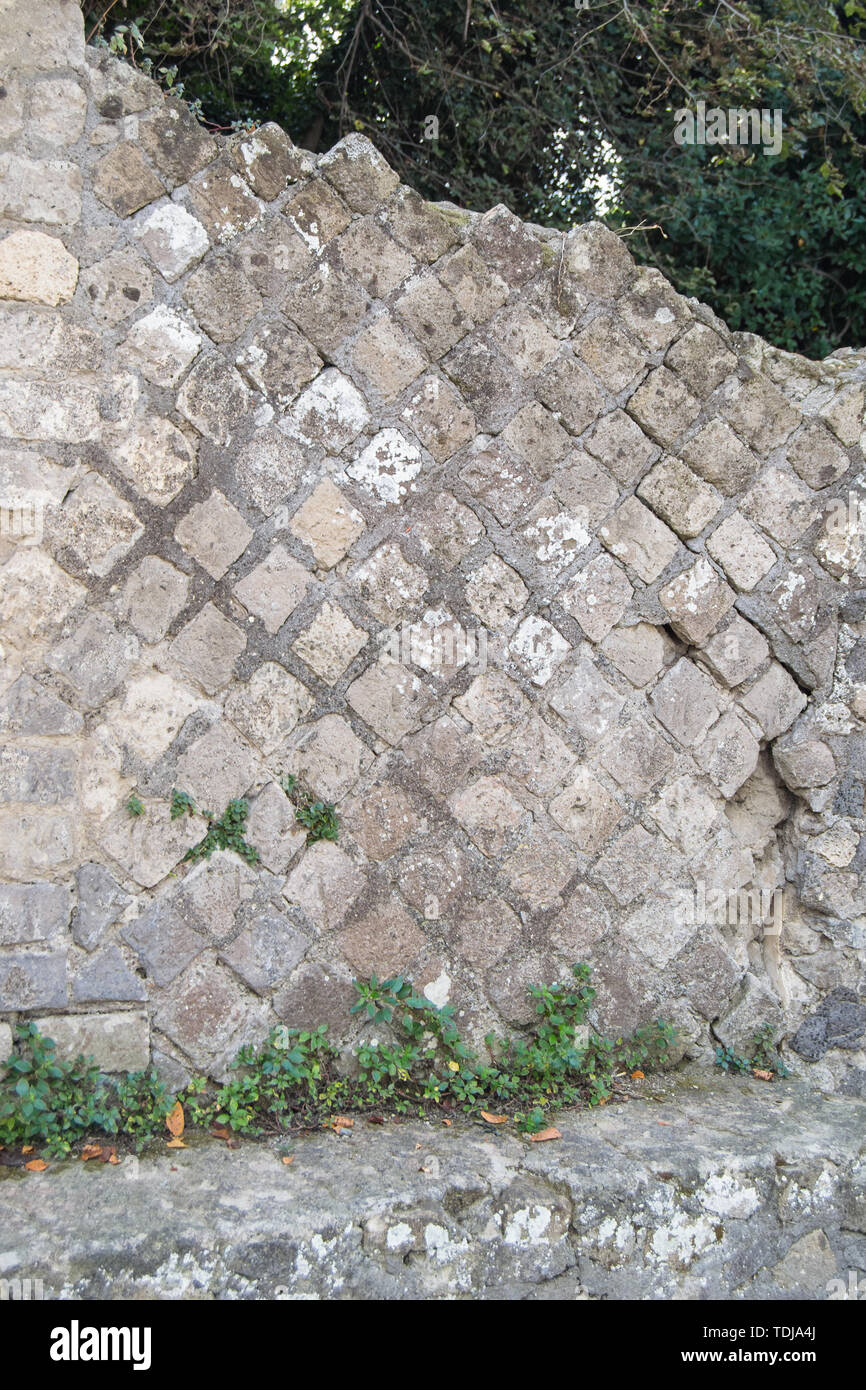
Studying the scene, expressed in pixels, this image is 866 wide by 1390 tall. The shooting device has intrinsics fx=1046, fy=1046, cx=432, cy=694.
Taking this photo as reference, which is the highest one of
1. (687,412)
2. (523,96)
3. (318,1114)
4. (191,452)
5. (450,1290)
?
(523,96)

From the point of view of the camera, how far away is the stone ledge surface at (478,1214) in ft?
7.99

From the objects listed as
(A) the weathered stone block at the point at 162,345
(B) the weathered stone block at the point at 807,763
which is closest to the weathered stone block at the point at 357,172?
(A) the weathered stone block at the point at 162,345

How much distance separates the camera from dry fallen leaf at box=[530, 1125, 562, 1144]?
2.97 metres

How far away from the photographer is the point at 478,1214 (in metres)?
2.69

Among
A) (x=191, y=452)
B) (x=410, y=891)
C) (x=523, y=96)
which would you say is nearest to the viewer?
(x=191, y=452)

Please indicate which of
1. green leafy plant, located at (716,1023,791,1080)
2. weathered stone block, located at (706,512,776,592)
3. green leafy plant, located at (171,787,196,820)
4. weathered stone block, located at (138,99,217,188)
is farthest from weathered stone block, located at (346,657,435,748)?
green leafy plant, located at (716,1023,791,1080)

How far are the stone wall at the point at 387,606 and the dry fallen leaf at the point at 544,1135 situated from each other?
34 cm

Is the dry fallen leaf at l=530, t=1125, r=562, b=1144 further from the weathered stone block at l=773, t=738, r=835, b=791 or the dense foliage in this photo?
the dense foliage

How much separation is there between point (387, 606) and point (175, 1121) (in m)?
1.54

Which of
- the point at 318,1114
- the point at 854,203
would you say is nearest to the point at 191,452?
the point at 318,1114

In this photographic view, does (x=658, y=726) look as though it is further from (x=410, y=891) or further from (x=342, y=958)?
(x=342, y=958)

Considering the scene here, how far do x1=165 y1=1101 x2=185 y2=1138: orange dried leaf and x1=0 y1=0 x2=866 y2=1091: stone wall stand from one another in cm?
12

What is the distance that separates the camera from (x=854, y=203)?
4734mm

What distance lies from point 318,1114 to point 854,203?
4447 millimetres
